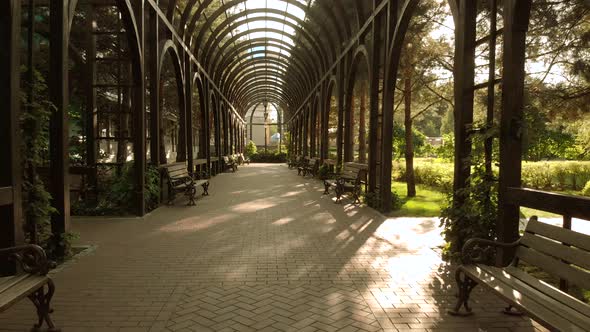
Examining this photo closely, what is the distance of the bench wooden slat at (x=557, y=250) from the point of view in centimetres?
292

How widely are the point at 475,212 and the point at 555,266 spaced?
1.94m

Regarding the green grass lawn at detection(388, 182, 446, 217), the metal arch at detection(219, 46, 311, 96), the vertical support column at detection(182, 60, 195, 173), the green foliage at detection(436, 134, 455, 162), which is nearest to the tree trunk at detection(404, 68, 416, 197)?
the green grass lawn at detection(388, 182, 446, 217)

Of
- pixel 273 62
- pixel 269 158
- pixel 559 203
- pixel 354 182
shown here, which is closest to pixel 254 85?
pixel 269 158

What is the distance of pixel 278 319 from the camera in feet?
11.9

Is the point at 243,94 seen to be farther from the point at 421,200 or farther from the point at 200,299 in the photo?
the point at 200,299

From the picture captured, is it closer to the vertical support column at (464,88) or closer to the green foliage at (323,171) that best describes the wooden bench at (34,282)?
the vertical support column at (464,88)

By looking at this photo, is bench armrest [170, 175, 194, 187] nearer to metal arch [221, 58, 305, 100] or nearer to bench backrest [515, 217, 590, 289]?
bench backrest [515, 217, 590, 289]

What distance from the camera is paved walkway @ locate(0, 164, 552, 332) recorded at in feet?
11.8

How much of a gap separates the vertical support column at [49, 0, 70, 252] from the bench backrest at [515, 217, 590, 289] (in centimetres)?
494

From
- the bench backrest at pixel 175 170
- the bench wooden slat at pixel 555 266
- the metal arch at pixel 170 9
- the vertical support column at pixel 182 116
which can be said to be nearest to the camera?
the bench wooden slat at pixel 555 266

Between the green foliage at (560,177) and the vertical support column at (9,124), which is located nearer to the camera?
the vertical support column at (9,124)

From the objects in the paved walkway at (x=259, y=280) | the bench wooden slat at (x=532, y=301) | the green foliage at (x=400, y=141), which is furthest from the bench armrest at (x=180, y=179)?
the green foliage at (x=400, y=141)

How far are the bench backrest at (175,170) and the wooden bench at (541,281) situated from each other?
26.5 ft

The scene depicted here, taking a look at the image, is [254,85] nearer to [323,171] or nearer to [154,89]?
[323,171]
